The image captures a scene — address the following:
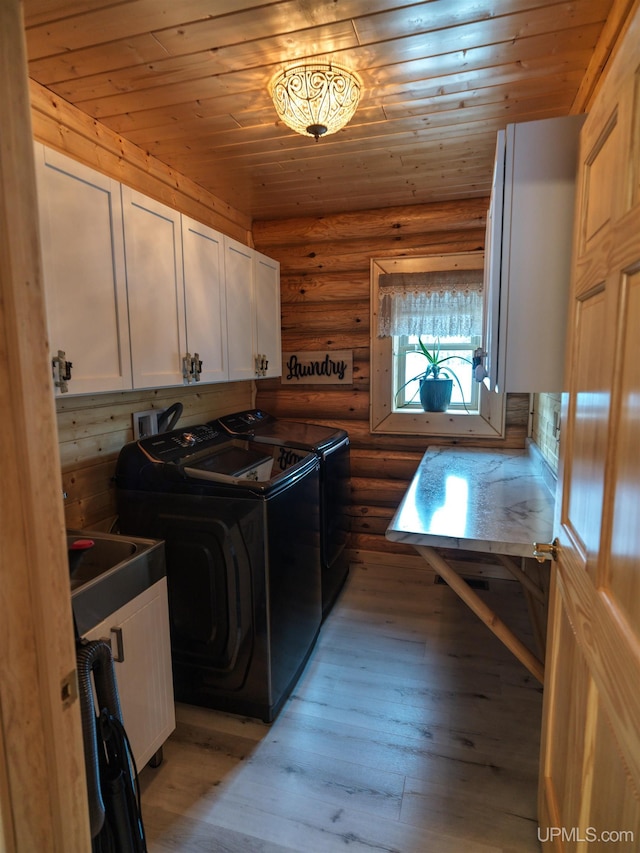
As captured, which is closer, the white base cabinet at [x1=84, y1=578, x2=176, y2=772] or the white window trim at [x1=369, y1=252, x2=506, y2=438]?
the white base cabinet at [x1=84, y1=578, x2=176, y2=772]

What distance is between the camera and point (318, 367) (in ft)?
10.8

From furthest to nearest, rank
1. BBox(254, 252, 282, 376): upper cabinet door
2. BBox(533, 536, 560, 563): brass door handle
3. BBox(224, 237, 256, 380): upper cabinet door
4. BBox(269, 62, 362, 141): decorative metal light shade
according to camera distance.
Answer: BBox(254, 252, 282, 376): upper cabinet door
BBox(224, 237, 256, 380): upper cabinet door
BBox(269, 62, 362, 141): decorative metal light shade
BBox(533, 536, 560, 563): brass door handle

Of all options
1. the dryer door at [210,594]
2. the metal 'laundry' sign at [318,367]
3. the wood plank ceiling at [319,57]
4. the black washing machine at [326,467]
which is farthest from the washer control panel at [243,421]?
the wood plank ceiling at [319,57]

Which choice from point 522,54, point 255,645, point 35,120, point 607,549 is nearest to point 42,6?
point 35,120

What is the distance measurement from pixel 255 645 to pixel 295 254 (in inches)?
98.1

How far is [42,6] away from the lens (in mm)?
1292

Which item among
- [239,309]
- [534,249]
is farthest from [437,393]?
[534,249]

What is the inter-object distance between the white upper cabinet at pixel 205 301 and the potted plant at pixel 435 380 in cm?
139

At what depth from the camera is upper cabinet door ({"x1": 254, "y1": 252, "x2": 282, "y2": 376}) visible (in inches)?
110

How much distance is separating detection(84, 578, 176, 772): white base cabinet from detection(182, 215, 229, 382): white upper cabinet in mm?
1014

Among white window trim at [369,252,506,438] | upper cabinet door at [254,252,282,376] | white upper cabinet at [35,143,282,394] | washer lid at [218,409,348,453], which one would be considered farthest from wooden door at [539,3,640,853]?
upper cabinet door at [254,252,282,376]

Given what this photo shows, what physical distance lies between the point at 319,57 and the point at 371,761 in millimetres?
2492

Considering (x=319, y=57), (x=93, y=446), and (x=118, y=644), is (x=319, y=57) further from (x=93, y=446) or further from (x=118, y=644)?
(x=118, y=644)

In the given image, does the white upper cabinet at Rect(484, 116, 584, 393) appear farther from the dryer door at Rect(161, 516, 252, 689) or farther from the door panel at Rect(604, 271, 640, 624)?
the dryer door at Rect(161, 516, 252, 689)
